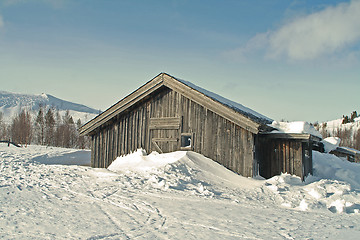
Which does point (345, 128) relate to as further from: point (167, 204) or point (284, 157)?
point (167, 204)

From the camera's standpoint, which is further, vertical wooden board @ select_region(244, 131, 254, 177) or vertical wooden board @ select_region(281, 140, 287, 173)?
vertical wooden board @ select_region(281, 140, 287, 173)

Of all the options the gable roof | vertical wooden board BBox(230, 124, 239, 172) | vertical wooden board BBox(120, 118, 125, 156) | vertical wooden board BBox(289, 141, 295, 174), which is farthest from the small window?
vertical wooden board BBox(289, 141, 295, 174)

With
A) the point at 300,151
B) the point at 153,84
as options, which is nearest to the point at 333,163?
the point at 300,151

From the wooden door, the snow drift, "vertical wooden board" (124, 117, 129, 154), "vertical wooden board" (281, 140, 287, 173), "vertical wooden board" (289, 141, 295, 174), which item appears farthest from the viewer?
"vertical wooden board" (124, 117, 129, 154)

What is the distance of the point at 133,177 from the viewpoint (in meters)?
9.90

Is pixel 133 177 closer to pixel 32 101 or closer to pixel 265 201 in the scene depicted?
pixel 265 201

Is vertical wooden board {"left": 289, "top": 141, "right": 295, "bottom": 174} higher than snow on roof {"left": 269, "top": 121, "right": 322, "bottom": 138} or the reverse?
the reverse

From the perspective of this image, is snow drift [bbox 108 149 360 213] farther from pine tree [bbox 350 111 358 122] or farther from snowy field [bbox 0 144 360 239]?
pine tree [bbox 350 111 358 122]

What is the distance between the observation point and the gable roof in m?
11.2

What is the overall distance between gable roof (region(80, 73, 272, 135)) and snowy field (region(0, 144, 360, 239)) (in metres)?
2.12

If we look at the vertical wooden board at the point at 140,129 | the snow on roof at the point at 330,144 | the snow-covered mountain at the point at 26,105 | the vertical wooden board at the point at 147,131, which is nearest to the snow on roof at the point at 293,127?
the vertical wooden board at the point at 147,131

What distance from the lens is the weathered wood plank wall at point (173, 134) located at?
38.1 ft

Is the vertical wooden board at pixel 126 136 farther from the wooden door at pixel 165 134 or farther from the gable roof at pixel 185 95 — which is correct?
the wooden door at pixel 165 134

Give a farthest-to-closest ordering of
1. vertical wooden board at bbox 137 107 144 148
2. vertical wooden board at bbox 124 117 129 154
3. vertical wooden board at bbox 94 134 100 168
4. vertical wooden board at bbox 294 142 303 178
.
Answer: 1. vertical wooden board at bbox 94 134 100 168
2. vertical wooden board at bbox 124 117 129 154
3. vertical wooden board at bbox 137 107 144 148
4. vertical wooden board at bbox 294 142 303 178
